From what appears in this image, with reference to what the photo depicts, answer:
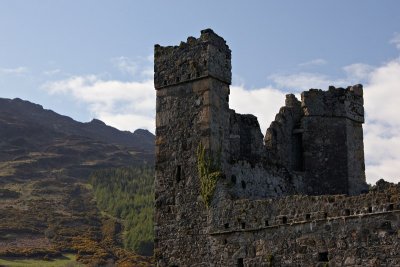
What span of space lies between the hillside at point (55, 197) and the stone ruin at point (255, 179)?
72.4m

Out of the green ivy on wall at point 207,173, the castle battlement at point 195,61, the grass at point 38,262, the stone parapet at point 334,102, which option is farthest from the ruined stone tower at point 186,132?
the grass at point 38,262

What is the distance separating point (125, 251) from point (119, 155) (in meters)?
82.7

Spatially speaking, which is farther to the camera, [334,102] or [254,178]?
[334,102]

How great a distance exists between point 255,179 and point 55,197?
12137 cm

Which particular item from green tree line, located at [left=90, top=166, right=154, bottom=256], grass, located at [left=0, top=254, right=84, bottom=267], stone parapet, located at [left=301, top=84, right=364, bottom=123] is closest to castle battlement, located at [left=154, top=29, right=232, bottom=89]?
stone parapet, located at [left=301, top=84, right=364, bottom=123]

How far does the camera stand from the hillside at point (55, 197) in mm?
103000

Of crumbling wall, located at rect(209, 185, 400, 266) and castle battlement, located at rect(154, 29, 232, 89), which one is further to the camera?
castle battlement, located at rect(154, 29, 232, 89)

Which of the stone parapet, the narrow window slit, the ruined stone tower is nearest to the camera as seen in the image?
the ruined stone tower

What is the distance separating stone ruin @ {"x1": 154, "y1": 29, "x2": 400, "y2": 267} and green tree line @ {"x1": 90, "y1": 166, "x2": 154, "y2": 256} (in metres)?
84.9

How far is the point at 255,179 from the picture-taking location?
21.7 m

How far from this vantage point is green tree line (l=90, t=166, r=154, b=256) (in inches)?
4366

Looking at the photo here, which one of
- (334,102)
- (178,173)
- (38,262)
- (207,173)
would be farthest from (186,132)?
(38,262)

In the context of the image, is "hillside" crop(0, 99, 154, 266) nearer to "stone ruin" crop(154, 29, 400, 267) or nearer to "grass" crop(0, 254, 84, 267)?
"grass" crop(0, 254, 84, 267)

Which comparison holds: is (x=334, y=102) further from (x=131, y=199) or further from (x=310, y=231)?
(x=131, y=199)
